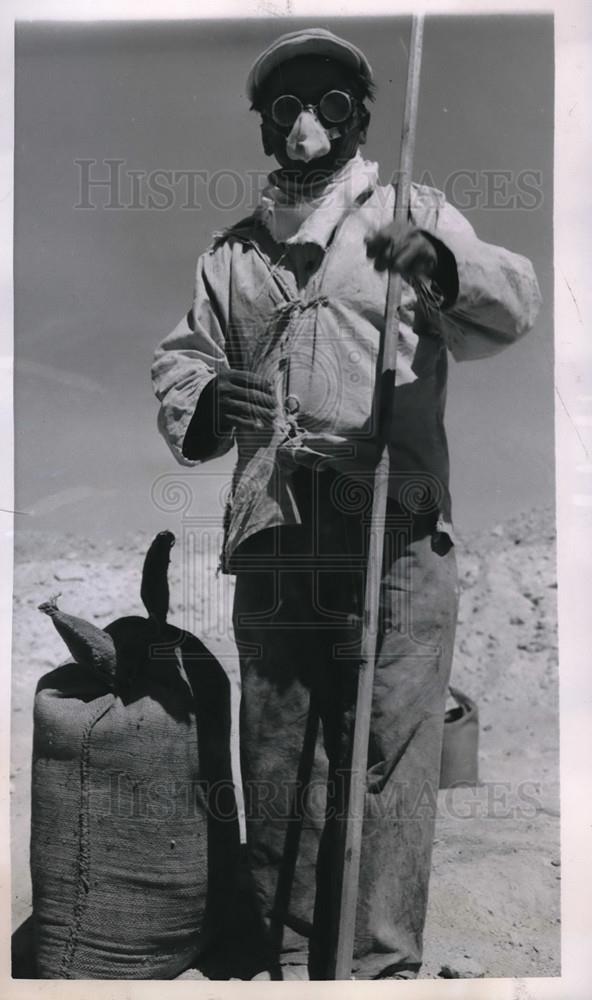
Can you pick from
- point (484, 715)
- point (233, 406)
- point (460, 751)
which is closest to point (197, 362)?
point (233, 406)

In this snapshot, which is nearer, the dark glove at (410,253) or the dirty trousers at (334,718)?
the dark glove at (410,253)

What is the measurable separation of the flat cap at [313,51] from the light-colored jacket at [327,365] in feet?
0.88

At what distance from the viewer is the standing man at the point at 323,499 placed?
2.44m

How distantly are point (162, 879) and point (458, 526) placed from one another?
1.36 meters

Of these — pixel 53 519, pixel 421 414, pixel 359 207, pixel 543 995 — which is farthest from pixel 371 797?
pixel 359 207

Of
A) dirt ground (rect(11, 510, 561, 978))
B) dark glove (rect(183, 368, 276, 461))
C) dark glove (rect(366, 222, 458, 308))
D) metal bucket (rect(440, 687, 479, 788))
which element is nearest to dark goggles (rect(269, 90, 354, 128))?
dark glove (rect(366, 222, 458, 308))

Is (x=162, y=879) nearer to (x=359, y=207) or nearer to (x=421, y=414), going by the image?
(x=421, y=414)

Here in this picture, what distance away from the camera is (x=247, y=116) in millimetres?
2885

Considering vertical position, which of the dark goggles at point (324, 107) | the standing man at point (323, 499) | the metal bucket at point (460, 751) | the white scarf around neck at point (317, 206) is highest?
the dark goggles at point (324, 107)

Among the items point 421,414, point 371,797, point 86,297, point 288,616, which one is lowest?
point 371,797

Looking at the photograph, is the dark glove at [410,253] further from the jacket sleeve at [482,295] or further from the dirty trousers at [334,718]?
the dirty trousers at [334,718]

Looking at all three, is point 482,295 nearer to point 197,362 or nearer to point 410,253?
point 410,253
